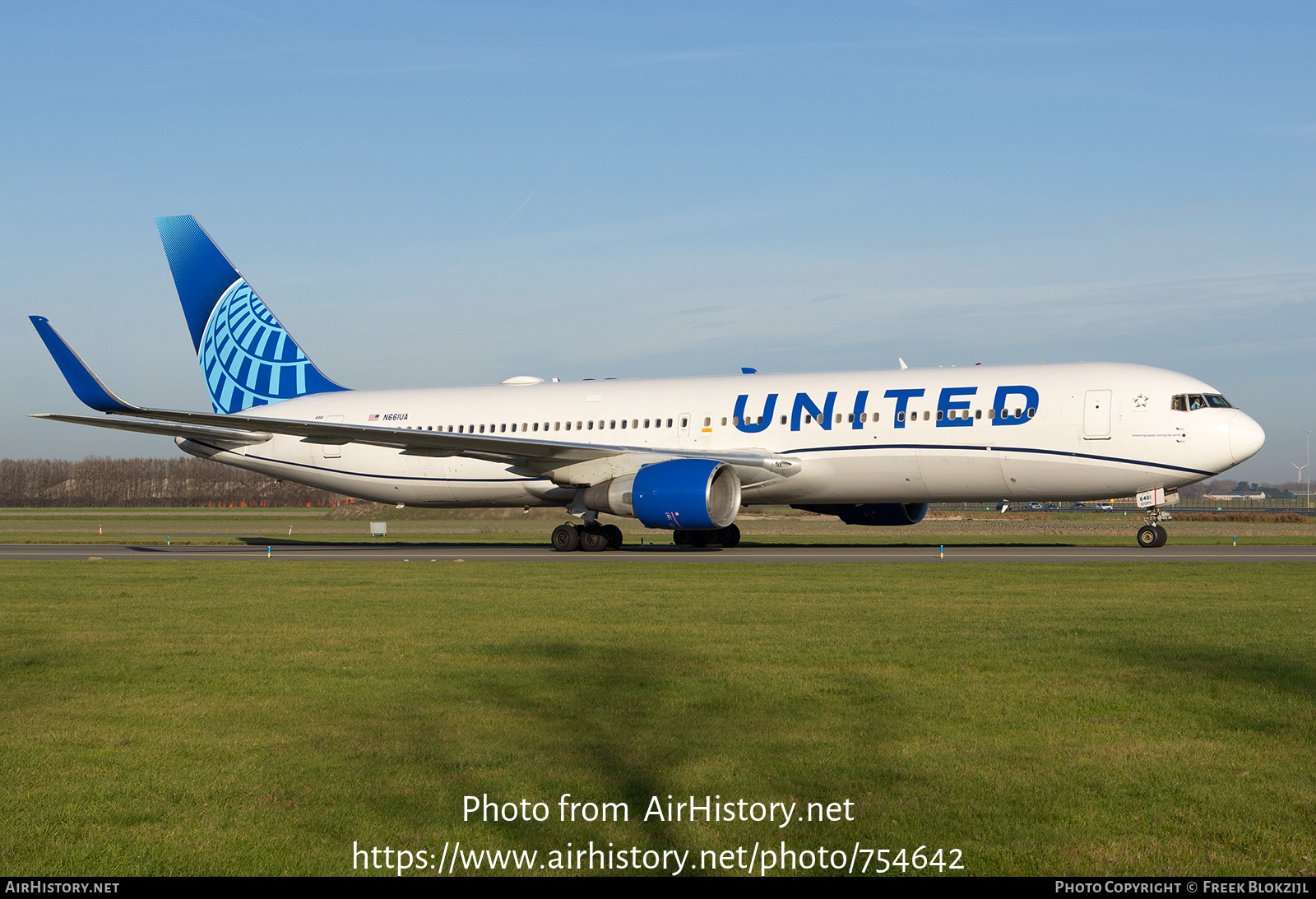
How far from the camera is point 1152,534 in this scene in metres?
26.9

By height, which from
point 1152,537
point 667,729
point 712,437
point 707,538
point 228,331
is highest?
point 228,331

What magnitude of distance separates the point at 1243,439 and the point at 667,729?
21808 millimetres

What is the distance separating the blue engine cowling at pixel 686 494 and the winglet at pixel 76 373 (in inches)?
526

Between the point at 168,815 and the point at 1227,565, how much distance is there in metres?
19.4

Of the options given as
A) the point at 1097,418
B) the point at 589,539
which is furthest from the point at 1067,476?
the point at 589,539

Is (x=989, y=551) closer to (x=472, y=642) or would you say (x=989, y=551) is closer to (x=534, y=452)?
(x=534, y=452)

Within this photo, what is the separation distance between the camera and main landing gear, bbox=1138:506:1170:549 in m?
26.7

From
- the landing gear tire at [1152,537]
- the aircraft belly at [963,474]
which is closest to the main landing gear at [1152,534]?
the landing gear tire at [1152,537]

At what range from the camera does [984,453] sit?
84.9 feet

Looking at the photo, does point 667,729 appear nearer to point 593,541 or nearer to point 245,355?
point 593,541

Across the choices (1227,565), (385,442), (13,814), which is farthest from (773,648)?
(385,442)

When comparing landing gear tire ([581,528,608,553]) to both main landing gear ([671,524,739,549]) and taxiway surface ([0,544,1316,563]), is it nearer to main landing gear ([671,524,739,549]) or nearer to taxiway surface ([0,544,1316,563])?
taxiway surface ([0,544,1316,563])

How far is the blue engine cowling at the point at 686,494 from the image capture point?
25234 millimetres

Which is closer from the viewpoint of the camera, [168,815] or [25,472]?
[168,815]
